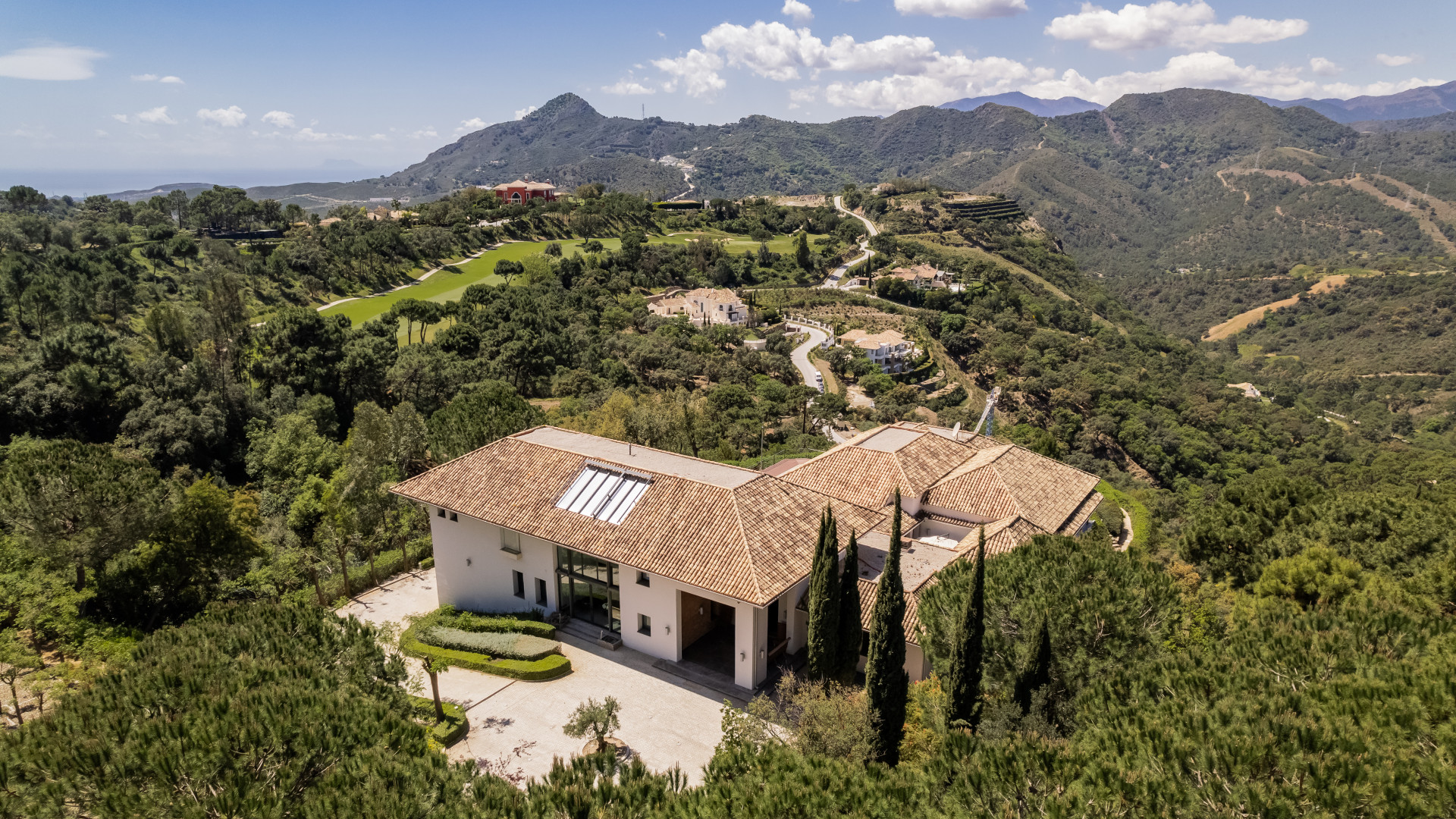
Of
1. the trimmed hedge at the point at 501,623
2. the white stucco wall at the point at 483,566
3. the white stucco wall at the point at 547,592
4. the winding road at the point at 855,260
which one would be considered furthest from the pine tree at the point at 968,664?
the winding road at the point at 855,260

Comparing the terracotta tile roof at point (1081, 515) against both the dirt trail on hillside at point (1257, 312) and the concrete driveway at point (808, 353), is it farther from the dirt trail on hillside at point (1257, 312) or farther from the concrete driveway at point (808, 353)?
the dirt trail on hillside at point (1257, 312)

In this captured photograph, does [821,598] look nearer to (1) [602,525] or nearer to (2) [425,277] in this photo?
(1) [602,525]

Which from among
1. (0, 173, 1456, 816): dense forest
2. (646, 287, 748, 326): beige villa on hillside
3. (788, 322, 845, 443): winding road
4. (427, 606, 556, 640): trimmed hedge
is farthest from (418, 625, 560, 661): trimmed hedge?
(646, 287, 748, 326): beige villa on hillside

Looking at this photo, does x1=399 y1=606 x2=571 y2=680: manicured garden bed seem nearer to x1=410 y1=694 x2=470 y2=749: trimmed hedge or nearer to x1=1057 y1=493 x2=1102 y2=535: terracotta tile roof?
x1=410 y1=694 x2=470 y2=749: trimmed hedge

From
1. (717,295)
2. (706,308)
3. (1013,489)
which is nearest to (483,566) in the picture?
(1013,489)

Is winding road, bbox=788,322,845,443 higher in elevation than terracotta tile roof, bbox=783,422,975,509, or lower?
lower
